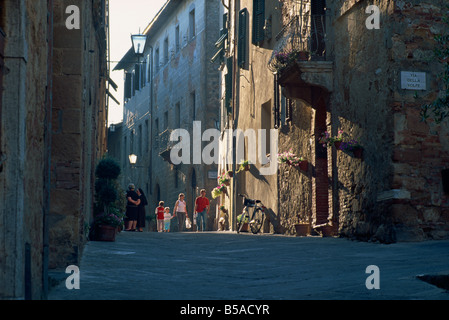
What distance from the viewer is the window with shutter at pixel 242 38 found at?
2155 centimetres

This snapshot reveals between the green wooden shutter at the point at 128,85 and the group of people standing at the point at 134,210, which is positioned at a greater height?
the green wooden shutter at the point at 128,85

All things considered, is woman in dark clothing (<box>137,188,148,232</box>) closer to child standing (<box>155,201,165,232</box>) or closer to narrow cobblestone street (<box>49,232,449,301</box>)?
child standing (<box>155,201,165,232</box>)

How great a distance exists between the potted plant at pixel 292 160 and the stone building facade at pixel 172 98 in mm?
9806

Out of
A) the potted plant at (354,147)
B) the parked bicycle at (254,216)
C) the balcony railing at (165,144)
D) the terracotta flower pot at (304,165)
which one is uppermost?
the balcony railing at (165,144)

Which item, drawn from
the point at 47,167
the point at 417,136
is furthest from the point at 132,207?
the point at 47,167

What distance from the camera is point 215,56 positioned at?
86.6 ft

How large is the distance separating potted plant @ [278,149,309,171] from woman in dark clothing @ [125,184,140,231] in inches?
144

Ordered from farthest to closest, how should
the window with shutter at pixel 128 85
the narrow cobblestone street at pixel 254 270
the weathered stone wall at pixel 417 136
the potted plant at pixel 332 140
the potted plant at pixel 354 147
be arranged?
the window with shutter at pixel 128 85
the potted plant at pixel 332 140
the potted plant at pixel 354 147
the weathered stone wall at pixel 417 136
the narrow cobblestone street at pixel 254 270

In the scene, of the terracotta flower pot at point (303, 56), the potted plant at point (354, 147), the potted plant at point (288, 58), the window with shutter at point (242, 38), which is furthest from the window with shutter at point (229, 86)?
the potted plant at point (354, 147)

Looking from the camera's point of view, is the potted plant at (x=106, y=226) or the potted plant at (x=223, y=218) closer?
the potted plant at (x=106, y=226)

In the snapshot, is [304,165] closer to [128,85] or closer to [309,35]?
[309,35]

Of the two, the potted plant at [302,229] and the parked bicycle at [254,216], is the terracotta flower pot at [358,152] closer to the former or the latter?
the potted plant at [302,229]

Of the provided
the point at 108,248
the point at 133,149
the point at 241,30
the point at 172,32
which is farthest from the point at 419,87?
the point at 133,149
